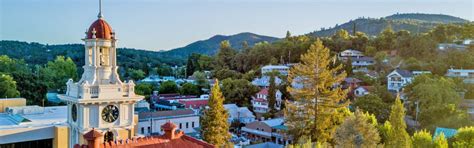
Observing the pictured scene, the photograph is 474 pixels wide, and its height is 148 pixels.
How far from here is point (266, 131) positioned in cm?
3619

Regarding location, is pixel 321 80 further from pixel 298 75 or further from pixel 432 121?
pixel 432 121

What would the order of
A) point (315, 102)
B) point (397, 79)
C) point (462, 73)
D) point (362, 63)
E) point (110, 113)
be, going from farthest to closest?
point (362, 63) → point (462, 73) → point (397, 79) → point (315, 102) → point (110, 113)

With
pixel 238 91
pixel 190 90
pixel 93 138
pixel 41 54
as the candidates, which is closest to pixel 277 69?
pixel 238 91

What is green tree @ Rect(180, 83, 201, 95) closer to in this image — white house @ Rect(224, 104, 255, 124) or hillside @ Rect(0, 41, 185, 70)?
white house @ Rect(224, 104, 255, 124)

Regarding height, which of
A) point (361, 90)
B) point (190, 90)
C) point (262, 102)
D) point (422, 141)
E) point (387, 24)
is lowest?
point (262, 102)

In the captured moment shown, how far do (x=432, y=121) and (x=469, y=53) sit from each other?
86.7 ft

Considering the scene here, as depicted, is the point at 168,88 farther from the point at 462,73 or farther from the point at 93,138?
the point at 93,138

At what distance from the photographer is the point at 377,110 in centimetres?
3322

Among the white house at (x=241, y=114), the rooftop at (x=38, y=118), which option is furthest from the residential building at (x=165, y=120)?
the rooftop at (x=38, y=118)

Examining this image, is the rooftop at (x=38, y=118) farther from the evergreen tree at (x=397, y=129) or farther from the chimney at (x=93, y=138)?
the evergreen tree at (x=397, y=129)

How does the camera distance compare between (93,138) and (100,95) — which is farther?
(100,95)

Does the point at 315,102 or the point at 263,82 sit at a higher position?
the point at 315,102

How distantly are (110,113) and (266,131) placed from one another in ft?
79.4

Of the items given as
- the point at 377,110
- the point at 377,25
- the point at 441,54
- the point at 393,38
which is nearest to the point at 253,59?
the point at 393,38
